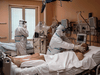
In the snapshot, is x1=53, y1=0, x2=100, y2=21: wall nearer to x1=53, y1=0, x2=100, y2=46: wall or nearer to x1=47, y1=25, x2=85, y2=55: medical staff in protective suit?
x1=53, y1=0, x2=100, y2=46: wall

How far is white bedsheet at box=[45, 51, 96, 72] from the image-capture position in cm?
209

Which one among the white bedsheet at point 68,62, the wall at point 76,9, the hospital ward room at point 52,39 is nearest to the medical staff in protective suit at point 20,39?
the hospital ward room at point 52,39

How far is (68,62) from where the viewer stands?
2264mm

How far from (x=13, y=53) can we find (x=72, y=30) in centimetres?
235

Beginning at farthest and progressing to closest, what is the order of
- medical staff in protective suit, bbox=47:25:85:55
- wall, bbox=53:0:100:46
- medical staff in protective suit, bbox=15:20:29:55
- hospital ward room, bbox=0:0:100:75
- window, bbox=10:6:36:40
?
window, bbox=10:6:36:40 → medical staff in protective suit, bbox=15:20:29:55 → wall, bbox=53:0:100:46 → medical staff in protective suit, bbox=47:25:85:55 → hospital ward room, bbox=0:0:100:75

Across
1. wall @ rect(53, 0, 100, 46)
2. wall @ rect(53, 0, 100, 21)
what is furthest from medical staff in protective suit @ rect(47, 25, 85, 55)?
wall @ rect(53, 0, 100, 21)

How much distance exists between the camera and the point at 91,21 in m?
3.12

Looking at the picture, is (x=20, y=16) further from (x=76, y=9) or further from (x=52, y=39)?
(x=52, y=39)

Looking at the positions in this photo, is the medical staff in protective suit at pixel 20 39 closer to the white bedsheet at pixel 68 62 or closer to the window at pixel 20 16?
the window at pixel 20 16

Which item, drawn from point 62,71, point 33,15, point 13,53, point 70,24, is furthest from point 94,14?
point 33,15

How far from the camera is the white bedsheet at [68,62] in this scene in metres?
2.09

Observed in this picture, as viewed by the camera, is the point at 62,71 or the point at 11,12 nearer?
the point at 62,71

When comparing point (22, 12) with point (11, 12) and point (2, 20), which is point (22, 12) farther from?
point (2, 20)

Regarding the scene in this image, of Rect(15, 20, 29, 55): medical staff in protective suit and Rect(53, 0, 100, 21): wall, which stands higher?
Rect(53, 0, 100, 21): wall
